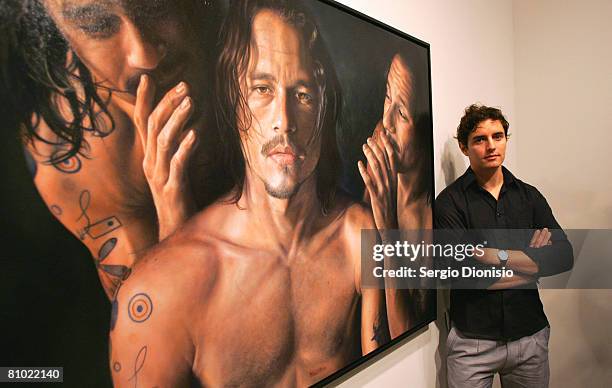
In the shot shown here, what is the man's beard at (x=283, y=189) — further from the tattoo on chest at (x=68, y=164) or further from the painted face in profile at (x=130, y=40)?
the tattoo on chest at (x=68, y=164)

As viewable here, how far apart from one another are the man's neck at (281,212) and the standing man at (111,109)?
0.57ft

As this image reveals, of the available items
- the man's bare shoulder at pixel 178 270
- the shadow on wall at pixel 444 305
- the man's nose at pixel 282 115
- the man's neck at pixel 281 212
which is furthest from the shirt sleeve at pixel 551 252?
the man's bare shoulder at pixel 178 270

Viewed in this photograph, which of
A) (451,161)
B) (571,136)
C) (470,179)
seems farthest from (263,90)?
(571,136)

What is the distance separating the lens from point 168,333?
32.9 inches

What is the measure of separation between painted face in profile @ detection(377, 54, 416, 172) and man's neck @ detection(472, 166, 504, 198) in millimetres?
392

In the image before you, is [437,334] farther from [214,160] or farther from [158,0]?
[158,0]

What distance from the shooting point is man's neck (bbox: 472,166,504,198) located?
1.84 meters

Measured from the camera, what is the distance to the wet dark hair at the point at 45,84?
0.64 metres

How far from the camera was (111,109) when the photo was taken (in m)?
0.76

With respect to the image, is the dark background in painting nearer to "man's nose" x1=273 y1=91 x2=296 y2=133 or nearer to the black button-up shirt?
"man's nose" x1=273 y1=91 x2=296 y2=133

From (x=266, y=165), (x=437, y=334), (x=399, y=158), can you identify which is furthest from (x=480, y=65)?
(x=266, y=165)

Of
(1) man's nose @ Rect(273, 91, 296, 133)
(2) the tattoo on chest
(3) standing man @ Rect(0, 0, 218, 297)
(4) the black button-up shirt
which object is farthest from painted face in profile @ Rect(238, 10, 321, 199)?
(4) the black button-up shirt

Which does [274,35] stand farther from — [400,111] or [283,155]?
[400,111]

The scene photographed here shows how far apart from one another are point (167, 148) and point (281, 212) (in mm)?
350
